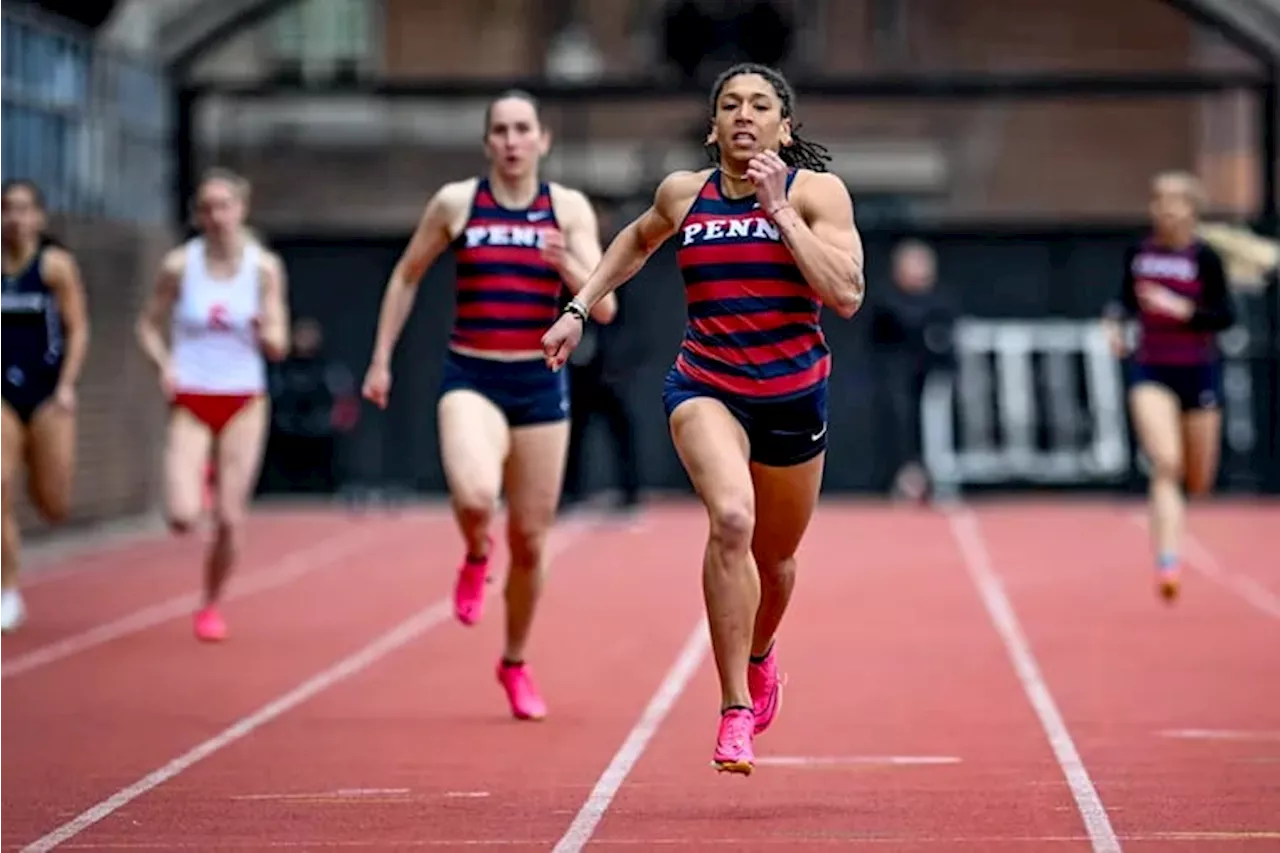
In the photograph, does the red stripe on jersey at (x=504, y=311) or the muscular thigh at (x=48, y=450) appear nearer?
the red stripe on jersey at (x=504, y=311)

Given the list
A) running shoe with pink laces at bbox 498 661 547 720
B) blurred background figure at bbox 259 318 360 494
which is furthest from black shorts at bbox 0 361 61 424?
blurred background figure at bbox 259 318 360 494

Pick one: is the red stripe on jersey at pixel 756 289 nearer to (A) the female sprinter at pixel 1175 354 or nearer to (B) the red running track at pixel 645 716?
(B) the red running track at pixel 645 716

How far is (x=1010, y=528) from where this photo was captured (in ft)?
84.9

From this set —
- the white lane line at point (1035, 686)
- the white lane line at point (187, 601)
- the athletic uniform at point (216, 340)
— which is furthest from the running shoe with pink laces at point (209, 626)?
the white lane line at point (1035, 686)

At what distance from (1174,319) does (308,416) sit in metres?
13.1

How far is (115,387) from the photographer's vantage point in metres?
26.1

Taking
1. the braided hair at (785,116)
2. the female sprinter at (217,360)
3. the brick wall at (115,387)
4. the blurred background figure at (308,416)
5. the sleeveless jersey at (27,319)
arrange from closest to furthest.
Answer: the braided hair at (785,116) → the female sprinter at (217,360) → the sleeveless jersey at (27,319) → the brick wall at (115,387) → the blurred background figure at (308,416)

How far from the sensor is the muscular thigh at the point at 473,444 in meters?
12.0

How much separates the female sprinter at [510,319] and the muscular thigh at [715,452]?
2296mm

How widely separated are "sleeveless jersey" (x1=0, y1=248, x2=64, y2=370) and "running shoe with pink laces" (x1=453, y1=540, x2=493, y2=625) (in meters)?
5.01

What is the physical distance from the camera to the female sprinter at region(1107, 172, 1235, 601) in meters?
17.2

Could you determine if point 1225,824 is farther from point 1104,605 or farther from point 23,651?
point 1104,605

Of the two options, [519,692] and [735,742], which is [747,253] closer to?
[735,742]

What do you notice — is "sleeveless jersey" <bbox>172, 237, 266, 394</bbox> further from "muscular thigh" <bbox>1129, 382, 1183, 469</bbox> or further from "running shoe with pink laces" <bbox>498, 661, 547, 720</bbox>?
"muscular thigh" <bbox>1129, 382, 1183, 469</bbox>
